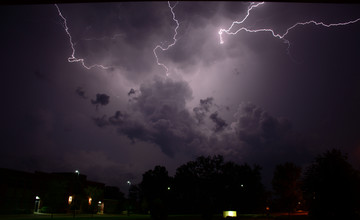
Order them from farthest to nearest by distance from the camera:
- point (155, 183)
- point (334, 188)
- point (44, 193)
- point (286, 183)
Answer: point (155, 183) → point (286, 183) → point (44, 193) → point (334, 188)

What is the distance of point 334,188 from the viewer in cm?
1636

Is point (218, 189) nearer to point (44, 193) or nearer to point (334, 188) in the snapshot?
point (44, 193)

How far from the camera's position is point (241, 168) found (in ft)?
282

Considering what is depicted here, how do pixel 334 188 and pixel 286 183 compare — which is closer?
pixel 334 188

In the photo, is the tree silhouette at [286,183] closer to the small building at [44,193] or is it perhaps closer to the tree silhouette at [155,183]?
the tree silhouette at [155,183]

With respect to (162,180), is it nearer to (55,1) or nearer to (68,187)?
(68,187)

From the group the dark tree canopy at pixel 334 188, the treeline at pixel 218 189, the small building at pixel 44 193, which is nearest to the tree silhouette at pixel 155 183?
the treeline at pixel 218 189

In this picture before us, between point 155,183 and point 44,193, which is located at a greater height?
point 155,183

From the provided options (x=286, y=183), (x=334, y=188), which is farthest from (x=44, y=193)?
(x=286, y=183)

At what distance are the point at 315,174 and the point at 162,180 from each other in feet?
211

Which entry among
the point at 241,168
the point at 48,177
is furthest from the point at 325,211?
the point at 241,168

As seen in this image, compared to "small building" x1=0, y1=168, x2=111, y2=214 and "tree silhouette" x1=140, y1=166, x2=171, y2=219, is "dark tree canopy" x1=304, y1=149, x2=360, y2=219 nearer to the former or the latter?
"small building" x1=0, y1=168, x2=111, y2=214

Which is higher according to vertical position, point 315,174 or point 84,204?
point 315,174

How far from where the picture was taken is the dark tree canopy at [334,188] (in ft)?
49.4
